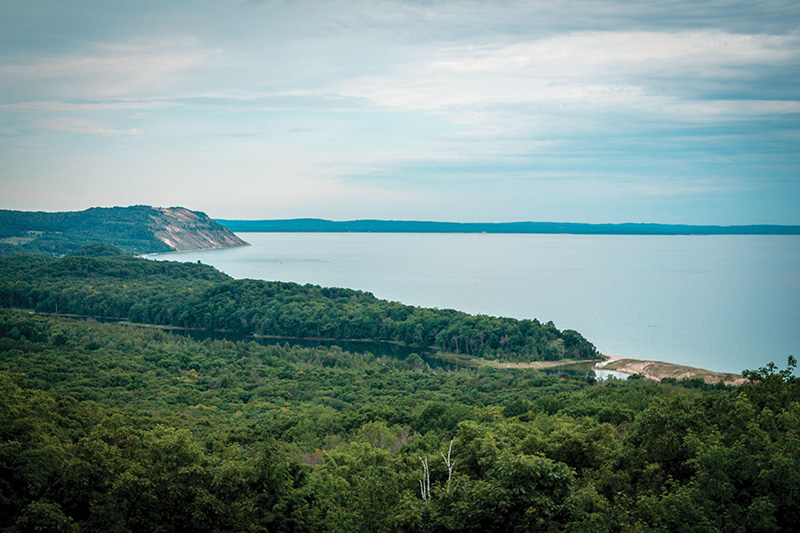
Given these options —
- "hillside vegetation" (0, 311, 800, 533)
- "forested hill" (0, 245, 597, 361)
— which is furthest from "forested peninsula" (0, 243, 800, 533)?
"forested hill" (0, 245, 597, 361)

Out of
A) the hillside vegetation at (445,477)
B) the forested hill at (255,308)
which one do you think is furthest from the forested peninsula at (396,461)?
the forested hill at (255,308)

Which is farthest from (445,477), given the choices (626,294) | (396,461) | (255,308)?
(626,294)

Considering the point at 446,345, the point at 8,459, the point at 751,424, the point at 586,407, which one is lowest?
the point at 446,345

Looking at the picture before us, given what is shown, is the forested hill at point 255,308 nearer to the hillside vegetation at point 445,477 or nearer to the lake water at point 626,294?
the lake water at point 626,294

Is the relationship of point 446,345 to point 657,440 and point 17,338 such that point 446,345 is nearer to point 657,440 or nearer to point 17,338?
point 17,338

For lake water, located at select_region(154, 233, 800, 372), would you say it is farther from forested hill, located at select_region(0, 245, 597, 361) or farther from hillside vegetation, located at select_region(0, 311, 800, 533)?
hillside vegetation, located at select_region(0, 311, 800, 533)

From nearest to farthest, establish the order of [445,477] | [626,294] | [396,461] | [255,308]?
[445,477], [396,461], [255,308], [626,294]

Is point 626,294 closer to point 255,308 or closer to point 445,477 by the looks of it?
point 255,308

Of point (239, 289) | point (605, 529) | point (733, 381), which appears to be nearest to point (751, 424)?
point (605, 529)
